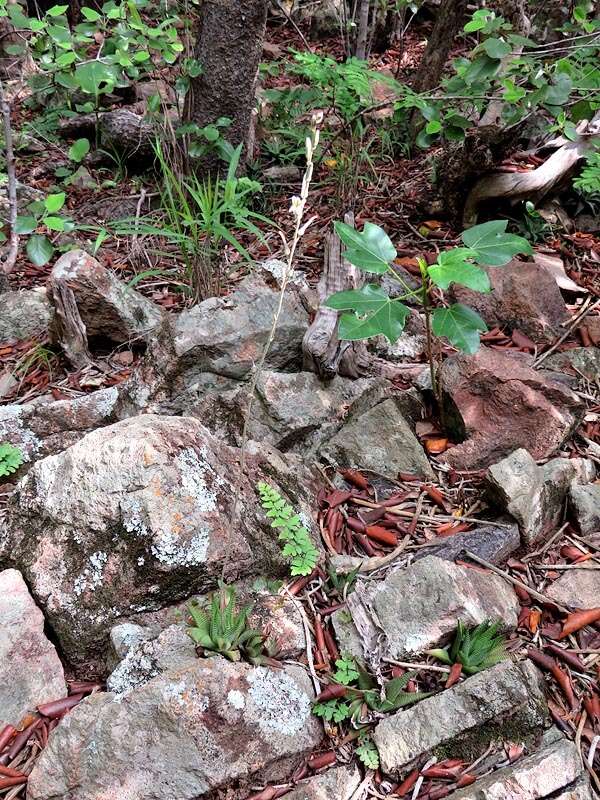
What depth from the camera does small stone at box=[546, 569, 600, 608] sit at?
2047mm

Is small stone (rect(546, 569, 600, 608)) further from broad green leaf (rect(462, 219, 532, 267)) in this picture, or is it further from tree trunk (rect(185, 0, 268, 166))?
tree trunk (rect(185, 0, 268, 166))

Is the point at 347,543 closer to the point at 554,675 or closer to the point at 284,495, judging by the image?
the point at 284,495

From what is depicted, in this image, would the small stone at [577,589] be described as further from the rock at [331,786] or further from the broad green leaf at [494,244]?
the broad green leaf at [494,244]

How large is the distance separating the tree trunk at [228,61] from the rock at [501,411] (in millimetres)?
2833

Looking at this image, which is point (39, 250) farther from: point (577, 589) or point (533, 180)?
point (533, 180)

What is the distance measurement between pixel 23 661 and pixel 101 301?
1900 millimetres

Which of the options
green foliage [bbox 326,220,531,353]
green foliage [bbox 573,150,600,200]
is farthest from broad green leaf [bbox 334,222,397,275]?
green foliage [bbox 573,150,600,200]

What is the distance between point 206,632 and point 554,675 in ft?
3.34

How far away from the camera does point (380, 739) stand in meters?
1.65

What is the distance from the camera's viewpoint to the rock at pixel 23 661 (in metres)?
1.75

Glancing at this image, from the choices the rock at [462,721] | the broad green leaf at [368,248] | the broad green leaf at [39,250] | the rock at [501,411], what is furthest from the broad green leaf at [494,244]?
A: the broad green leaf at [39,250]

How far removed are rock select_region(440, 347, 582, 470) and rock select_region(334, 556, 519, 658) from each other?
62 cm

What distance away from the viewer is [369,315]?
197cm

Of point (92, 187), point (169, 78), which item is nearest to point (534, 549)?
point (92, 187)
